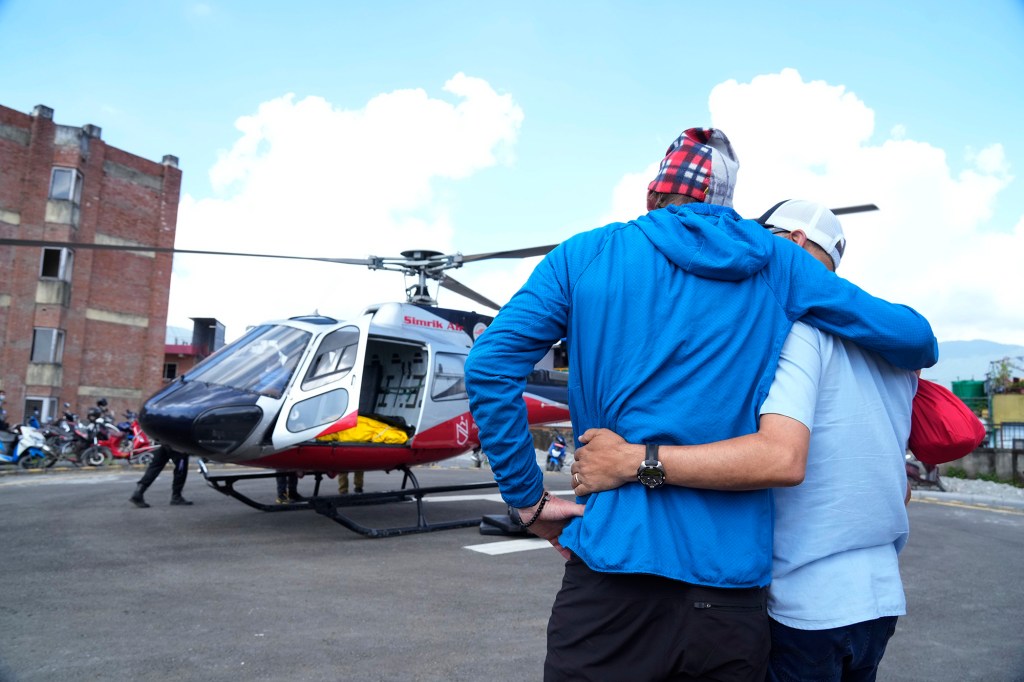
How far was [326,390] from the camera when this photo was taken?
7289mm

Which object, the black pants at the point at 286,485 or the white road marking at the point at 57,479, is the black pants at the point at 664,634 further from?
the white road marking at the point at 57,479

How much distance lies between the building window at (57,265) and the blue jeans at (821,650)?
28562 millimetres

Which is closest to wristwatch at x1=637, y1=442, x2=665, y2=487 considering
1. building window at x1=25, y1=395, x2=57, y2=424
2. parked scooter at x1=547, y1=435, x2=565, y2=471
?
parked scooter at x1=547, y1=435, x2=565, y2=471

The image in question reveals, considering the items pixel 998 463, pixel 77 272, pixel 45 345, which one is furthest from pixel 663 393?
pixel 77 272

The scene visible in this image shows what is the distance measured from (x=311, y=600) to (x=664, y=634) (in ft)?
13.2

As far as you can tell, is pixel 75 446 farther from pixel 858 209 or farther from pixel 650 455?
pixel 650 455

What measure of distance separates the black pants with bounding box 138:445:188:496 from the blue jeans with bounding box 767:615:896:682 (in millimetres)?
7985

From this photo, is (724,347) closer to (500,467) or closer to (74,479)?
(500,467)

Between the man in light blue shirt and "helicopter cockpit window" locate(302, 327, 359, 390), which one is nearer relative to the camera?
the man in light blue shirt

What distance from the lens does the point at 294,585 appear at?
520 cm

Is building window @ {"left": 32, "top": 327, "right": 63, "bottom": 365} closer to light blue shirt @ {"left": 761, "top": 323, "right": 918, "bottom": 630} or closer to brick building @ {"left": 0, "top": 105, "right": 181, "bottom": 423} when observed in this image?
brick building @ {"left": 0, "top": 105, "right": 181, "bottom": 423}

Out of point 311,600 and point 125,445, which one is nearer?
point 311,600

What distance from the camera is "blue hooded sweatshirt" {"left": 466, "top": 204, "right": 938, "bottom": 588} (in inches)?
55.5

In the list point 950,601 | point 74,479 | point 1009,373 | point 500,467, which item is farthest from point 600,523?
point 1009,373
